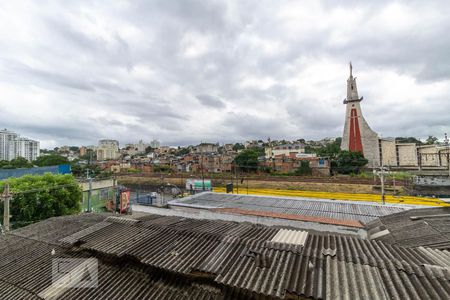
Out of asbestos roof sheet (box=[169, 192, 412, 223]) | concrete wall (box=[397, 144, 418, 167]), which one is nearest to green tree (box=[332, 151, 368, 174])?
concrete wall (box=[397, 144, 418, 167])

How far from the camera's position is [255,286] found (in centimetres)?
290

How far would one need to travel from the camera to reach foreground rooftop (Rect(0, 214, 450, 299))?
278cm

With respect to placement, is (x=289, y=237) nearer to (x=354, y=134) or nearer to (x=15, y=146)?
(x=354, y=134)

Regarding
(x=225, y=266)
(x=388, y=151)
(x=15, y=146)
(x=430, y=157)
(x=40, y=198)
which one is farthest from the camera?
(x=15, y=146)

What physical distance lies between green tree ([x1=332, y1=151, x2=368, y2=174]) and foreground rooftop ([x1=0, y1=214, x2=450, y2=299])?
120ft

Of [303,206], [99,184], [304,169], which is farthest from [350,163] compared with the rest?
[99,184]

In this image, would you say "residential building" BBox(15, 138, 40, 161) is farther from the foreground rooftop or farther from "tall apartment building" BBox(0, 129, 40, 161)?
the foreground rooftop

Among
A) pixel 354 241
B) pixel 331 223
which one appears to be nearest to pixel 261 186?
pixel 331 223

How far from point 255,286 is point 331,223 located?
6892 mm

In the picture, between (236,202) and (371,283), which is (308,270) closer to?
(371,283)

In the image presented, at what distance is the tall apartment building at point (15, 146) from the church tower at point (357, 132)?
A: 105 m

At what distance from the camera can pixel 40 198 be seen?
508 inches

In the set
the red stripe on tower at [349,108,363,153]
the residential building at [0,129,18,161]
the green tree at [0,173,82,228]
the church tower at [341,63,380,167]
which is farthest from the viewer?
the residential building at [0,129,18,161]

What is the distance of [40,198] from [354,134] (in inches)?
1924
